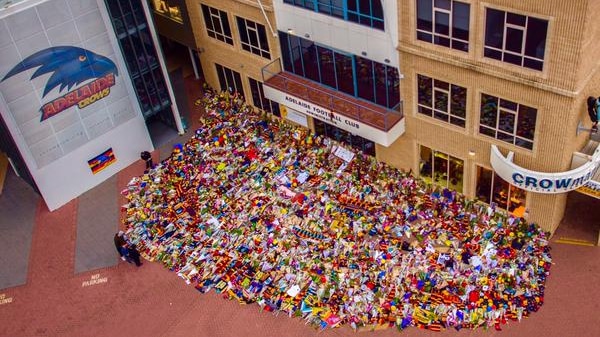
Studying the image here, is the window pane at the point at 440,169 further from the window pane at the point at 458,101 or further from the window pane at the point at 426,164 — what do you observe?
the window pane at the point at 458,101

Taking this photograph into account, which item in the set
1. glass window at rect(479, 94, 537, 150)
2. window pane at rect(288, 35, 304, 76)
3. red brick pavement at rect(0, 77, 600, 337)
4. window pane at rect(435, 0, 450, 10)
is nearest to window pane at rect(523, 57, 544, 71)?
glass window at rect(479, 94, 537, 150)

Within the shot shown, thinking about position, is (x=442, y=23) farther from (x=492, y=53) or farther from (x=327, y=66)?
(x=327, y=66)

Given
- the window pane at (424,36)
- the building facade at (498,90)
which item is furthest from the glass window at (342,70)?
the window pane at (424,36)

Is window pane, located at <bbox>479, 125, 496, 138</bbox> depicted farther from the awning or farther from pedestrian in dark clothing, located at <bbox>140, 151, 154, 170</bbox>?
pedestrian in dark clothing, located at <bbox>140, 151, 154, 170</bbox>

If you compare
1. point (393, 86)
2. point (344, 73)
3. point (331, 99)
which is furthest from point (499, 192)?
point (344, 73)

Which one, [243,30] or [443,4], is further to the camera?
[243,30]

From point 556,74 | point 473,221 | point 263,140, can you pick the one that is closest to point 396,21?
point 556,74
